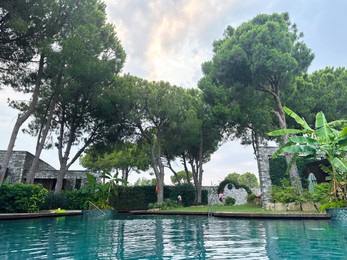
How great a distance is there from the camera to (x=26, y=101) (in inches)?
729

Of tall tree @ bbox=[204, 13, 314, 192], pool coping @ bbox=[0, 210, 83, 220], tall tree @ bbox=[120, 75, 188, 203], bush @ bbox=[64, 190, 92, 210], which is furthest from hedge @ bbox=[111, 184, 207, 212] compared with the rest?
tall tree @ bbox=[204, 13, 314, 192]

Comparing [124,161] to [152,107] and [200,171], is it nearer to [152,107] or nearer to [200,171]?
[200,171]

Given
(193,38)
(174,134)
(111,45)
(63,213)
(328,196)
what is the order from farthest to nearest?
1. (174,134)
2. (111,45)
3. (193,38)
4. (63,213)
5. (328,196)

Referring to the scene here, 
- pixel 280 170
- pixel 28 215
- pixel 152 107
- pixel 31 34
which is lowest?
pixel 28 215

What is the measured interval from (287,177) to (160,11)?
1482cm

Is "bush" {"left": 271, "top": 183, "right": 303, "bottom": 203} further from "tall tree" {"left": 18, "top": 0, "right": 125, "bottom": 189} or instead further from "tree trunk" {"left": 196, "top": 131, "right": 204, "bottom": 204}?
"tall tree" {"left": 18, "top": 0, "right": 125, "bottom": 189}

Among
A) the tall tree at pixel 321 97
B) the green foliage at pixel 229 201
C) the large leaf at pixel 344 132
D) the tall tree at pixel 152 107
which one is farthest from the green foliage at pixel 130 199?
the large leaf at pixel 344 132

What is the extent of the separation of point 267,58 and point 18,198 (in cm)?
1787

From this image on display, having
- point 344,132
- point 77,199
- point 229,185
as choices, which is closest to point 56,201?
point 77,199

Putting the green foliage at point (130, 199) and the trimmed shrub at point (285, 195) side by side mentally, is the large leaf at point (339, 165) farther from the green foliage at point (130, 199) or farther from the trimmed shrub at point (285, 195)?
the green foliage at point (130, 199)

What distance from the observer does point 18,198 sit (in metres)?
13.9

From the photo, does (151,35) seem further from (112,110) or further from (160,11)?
(112,110)

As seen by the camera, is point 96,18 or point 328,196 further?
point 96,18

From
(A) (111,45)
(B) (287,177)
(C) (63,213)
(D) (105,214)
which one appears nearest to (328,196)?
(B) (287,177)
